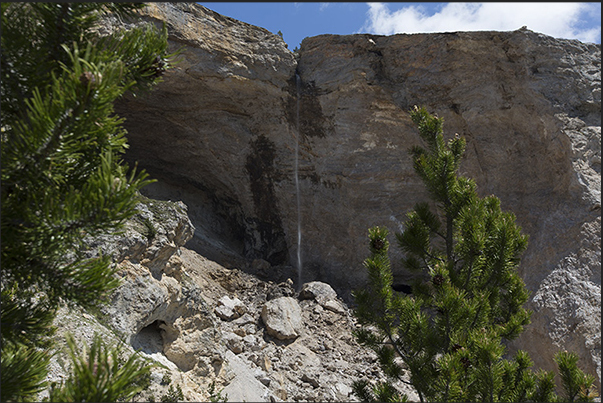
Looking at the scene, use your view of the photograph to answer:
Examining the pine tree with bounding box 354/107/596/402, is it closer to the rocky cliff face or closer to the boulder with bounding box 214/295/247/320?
the boulder with bounding box 214/295/247/320

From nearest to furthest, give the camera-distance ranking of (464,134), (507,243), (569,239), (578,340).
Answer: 1. (507,243)
2. (578,340)
3. (569,239)
4. (464,134)

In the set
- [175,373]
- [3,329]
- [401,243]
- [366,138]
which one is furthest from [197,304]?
[366,138]

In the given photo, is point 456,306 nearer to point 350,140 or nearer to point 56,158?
point 56,158

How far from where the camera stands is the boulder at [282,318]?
10141 millimetres

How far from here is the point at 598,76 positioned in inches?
484

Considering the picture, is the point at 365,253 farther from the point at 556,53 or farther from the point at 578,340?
the point at 556,53

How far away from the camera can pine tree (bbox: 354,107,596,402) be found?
475 cm

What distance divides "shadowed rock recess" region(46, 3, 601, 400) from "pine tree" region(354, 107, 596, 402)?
5219mm

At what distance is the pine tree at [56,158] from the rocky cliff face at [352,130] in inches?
351

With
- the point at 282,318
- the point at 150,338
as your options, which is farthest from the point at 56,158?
the point at 282,318

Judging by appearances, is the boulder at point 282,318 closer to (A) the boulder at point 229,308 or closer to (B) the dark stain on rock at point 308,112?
(A) the boulder at point 229,308

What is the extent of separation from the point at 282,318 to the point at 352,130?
5362 mm

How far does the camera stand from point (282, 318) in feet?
34.0

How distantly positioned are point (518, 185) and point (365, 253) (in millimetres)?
4067
